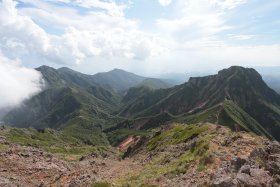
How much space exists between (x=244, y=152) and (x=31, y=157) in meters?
41.5

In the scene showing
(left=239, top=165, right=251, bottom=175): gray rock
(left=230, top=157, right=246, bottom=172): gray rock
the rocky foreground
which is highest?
(left=239, top=165, right=251, bottom=175): gray rock

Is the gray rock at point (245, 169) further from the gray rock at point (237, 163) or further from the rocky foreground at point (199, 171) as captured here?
the gray rock at point (237, 163)

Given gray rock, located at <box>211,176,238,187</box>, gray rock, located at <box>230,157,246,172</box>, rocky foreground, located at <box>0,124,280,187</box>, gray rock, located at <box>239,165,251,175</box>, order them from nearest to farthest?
gray rock, located at <box>211,176,238,187</box>, rocky foreground, located at <box>0,124,280,187</box>, gray rock, located at <box>239,165,251,175</box>, gray rock, located at <box>230,157,246,172</box>

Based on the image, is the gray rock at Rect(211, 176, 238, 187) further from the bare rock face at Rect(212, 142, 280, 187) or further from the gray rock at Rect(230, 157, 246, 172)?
the gray rock at Rect(230, 157, 246, 172)

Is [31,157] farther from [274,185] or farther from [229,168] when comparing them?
[274,185]

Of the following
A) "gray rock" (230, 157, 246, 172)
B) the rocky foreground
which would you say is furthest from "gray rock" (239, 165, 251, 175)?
"gray rock" (230, 157, 246, 172)

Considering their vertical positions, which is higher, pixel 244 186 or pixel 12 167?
pixel 244 186

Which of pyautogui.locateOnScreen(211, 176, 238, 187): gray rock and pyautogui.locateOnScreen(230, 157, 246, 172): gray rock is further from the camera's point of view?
pyautogui.locateOnScreen(230, 157, 246, 172): gray rock

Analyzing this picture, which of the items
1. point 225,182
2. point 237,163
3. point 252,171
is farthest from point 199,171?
point 225,182

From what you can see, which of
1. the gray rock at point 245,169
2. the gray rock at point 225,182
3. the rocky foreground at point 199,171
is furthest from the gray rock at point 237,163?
the gray rock at point 225,182

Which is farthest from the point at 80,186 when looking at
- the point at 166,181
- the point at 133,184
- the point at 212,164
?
the point at 212,164

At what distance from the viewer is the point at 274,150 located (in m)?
35.5

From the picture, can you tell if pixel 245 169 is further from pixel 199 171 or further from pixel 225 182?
pixel 199 171

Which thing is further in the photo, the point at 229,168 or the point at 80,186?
the point at 80,186
